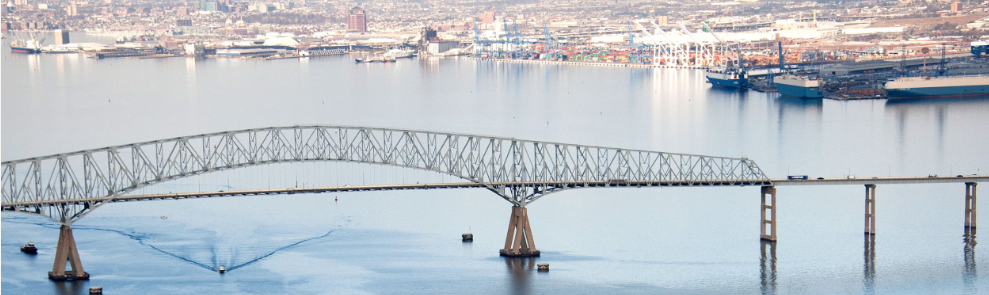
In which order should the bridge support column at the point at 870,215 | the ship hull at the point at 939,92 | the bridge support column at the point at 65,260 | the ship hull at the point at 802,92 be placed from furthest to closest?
the ship hull at the point at 939,92 < the ship hull at the point at 802,92 < the bridge support column at the point at 870,215 < the bridge support column at the point at 65,260

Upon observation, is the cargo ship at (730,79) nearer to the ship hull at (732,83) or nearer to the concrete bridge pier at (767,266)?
the ship hull at (732,83)

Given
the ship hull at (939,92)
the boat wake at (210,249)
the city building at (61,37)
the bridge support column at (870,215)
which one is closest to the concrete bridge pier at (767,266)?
the bridge support column at (870,215)

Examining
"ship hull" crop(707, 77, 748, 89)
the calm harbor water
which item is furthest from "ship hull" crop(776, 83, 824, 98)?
the calm harbor water

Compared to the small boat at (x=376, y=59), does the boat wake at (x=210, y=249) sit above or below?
below

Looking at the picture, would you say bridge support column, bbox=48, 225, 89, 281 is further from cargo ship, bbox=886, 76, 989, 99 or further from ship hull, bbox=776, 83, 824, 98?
cargo ship, bbox=886, 76, 989, 99

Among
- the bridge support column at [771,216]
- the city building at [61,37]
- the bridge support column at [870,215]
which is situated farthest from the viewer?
the city building at [61,37]

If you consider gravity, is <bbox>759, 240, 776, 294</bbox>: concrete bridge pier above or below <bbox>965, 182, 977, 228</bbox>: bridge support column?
below
